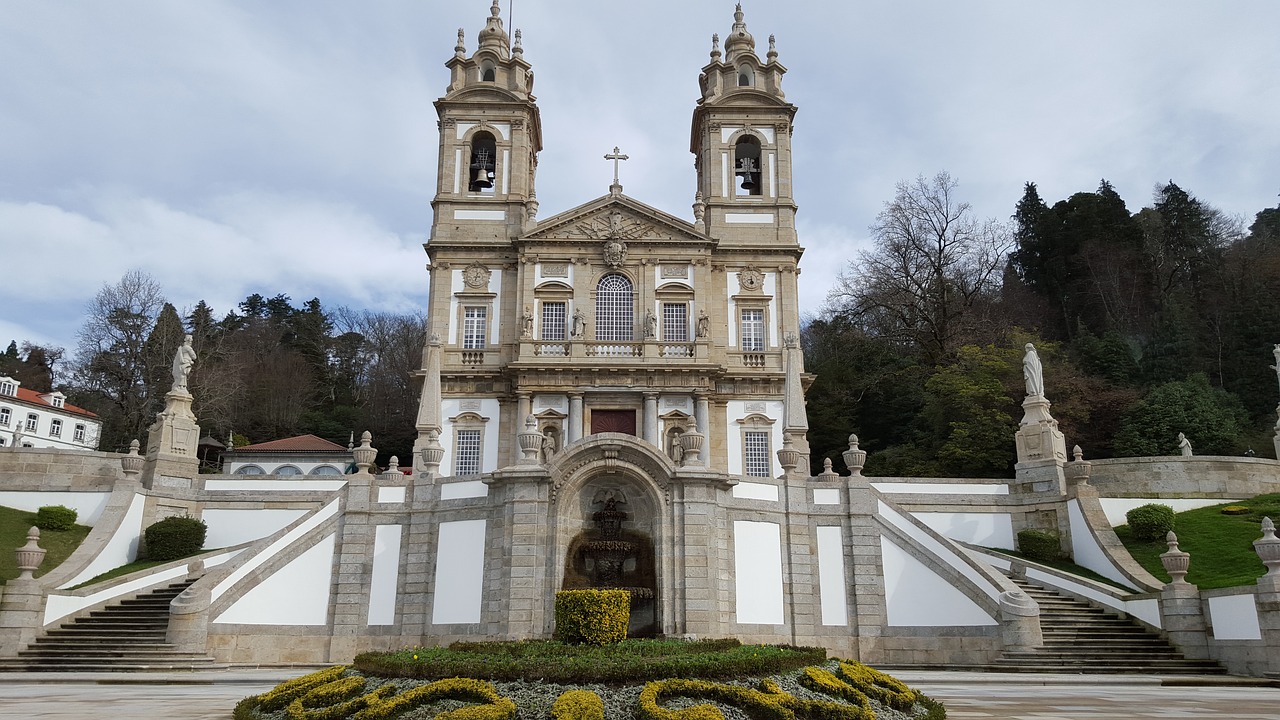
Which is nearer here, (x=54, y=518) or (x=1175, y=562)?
(x=1175, y=562)

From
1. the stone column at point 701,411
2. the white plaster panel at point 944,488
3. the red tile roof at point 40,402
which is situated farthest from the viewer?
the red tile roof at point 40,402

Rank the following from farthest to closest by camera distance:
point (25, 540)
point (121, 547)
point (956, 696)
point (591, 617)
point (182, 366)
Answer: point (182, 366)
point (121, 547)
point (25, 540)
point (956, 696)
point (591, 617)

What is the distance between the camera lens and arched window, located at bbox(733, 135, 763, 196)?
35.1 meters

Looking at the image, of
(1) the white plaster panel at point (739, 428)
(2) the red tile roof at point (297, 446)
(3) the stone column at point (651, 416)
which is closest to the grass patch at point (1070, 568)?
(1) the white plaster panel at point (739, 428)

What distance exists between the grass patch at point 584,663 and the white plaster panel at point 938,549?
309 inches

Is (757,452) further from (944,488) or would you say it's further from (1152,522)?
(1152,522)

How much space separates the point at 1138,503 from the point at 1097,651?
642 centimetres

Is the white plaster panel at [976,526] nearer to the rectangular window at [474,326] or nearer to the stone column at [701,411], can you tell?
the stone column at [701,411]

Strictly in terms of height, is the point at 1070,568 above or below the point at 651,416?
below

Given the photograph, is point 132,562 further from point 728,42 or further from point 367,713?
point 728,42

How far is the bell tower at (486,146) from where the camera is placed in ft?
111

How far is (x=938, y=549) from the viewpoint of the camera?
18.5 metres

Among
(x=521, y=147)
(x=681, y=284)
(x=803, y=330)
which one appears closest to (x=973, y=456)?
(x=681, y=284)

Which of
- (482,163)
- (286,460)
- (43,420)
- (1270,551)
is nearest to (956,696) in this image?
(1270,551)
